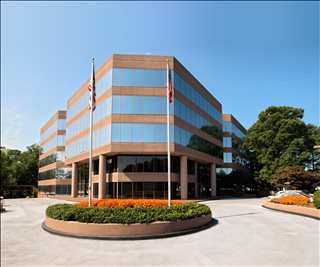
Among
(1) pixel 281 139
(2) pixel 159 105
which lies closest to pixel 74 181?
(2) pixel 159 105

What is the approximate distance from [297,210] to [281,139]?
1440 inches

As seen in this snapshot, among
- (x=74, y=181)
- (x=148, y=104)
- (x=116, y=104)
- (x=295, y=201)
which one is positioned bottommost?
(x=295, y=201)

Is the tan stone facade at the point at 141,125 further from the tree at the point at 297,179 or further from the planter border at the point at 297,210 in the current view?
the planter border at the point at 297,210

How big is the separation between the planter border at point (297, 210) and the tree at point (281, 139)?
30070 mm

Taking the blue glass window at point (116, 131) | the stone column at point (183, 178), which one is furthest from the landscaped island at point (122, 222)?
the stone column at point (183, 178)

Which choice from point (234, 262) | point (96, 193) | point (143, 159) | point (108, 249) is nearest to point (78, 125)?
point (96, 193)

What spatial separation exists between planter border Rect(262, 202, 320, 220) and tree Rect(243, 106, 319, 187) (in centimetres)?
3007

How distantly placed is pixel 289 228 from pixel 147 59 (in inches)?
1164

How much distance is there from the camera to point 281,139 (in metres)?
58.4

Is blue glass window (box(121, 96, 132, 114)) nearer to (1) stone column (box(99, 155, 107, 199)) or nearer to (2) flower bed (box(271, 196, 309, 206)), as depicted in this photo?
(1) stone column (box(99, 155, 107, 199))

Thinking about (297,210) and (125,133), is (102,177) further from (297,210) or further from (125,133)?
(297,210)

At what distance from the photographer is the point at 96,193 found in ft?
159

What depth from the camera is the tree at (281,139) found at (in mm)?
56375

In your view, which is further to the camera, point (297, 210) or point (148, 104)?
point (148, 104)
